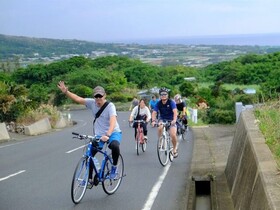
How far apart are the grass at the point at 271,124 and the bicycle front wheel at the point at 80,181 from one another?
116 inches

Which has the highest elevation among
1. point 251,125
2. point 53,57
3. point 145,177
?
point 251,125

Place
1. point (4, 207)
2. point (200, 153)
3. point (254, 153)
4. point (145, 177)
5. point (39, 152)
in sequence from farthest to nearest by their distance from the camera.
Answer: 1. point (39, 152)
2. point (200, 153)
3. point (145, 177)
4. point (4, 207)
5. point (254, 153)

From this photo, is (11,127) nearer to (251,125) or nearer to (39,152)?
(39,152)

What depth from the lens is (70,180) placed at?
1051cm

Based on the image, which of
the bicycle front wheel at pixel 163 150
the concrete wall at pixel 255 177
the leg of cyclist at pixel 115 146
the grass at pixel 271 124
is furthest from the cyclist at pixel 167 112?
the leg of cyclist at pixel 115 146

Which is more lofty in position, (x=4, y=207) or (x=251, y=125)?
(x=251, y=125)

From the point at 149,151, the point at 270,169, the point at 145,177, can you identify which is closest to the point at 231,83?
the point at 149,151

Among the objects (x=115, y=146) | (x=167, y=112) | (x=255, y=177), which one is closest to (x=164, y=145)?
(x=167, y=112)

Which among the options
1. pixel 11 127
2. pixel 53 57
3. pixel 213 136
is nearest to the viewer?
pixel 213 136

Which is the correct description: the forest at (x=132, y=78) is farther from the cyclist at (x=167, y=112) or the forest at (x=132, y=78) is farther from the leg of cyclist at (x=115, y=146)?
the leg of cyclist at (x=115, y=146)

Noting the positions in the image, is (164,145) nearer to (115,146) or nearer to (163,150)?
(163,150)

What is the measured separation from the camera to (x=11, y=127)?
26.5 meters

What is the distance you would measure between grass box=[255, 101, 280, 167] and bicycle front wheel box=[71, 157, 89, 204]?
9.70 feet

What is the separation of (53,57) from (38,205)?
117078mm
